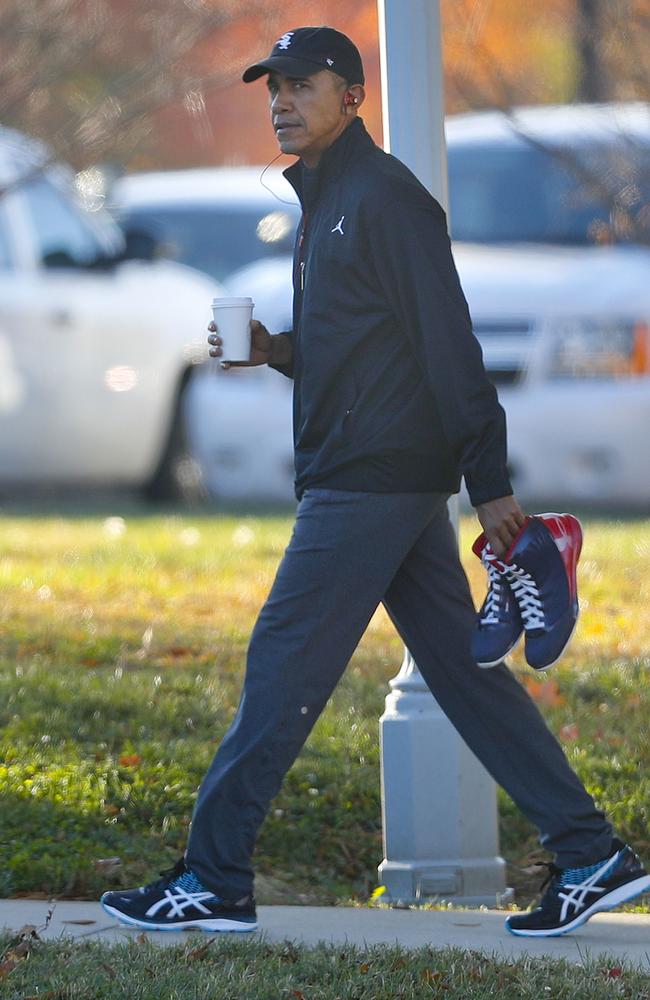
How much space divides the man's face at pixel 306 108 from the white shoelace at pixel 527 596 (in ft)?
3.44

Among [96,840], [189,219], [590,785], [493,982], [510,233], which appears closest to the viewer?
[493,982]

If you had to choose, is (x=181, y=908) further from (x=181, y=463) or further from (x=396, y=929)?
(x=181, y=463)

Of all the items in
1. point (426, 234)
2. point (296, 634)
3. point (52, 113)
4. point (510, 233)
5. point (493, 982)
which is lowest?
point (493, 982)

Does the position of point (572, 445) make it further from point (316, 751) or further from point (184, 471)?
point (316, 751)

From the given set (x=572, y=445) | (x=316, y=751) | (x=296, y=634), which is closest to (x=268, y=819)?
(x=316, y=751)

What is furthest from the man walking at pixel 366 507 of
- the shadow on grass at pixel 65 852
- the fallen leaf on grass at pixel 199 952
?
the shadow on grass at pixel 65 852

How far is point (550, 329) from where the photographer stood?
1159 cm

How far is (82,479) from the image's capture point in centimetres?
1280

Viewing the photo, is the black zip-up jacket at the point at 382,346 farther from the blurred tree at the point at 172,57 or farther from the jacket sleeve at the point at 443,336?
the blurred tree at the point at 172,57

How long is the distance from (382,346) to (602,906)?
136 centimetres

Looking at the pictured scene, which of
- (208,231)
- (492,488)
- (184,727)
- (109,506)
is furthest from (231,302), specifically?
(208,231)

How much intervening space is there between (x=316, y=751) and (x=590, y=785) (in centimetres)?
87

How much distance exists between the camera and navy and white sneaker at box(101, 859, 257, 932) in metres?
4.65

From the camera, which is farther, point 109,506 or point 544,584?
point 109,506
